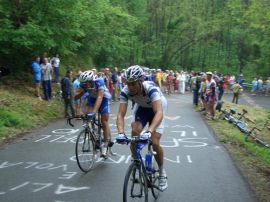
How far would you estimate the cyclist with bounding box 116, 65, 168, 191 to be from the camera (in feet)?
21.4

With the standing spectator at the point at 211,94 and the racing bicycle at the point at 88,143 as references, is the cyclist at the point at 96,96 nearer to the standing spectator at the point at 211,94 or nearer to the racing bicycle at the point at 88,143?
the racing bicycle at the point at 88,143

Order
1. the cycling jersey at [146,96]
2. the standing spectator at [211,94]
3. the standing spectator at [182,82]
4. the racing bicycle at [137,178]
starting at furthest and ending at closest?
Answer: the standing spectator at [182,82] < the standing spectator at [211,94] < the cycling jersey at [146,96] < the racing bicycle at [137,178]

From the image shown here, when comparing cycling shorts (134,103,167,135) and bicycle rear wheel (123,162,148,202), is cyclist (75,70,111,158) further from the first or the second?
bicycle rear wheel (123,162,148,202)

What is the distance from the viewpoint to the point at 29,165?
9.63 meters

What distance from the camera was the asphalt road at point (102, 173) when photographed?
24.5ft

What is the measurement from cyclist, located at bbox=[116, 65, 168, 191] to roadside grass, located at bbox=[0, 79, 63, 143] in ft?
20.9

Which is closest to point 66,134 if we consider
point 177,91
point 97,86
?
point 97,86

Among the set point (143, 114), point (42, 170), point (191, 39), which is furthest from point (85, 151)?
point (191, 39)

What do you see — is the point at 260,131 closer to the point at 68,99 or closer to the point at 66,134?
the point at 68,99

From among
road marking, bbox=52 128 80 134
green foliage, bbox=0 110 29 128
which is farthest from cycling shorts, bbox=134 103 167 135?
green foliage, bbox=0 110 29 128

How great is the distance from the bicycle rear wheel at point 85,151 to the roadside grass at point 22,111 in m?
4.02

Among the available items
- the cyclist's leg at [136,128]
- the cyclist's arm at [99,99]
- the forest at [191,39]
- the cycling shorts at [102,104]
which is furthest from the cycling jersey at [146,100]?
the forest at [191,39]

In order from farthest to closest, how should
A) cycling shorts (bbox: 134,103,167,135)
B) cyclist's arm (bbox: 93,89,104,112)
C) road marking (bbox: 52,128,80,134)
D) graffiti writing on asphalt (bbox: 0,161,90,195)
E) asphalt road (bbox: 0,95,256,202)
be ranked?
road marking (bbox: 52,128,80,134) → cyclist's arm (bbox: 93,89,104,112) → graffiti writing on asphalt (bbox: 0,161,90,195) → asphalt road (bbox: 0,95,256,202) → cycling shorts (bbox: 134,103,167,135)

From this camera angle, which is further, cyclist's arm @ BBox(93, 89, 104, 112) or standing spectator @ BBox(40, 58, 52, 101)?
standing spectator @ BBox(40, 58, 52, 101)
